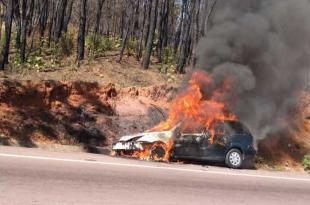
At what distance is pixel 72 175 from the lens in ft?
29.4

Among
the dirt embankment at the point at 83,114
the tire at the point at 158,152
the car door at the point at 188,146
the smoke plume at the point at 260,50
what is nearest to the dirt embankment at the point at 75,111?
the dirt embankment at the point at 83,114

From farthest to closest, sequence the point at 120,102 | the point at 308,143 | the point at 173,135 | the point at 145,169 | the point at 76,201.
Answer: the point at 308,143
the point at 120,102
the point at 173,135
the point at 145,169
the point at 76,201

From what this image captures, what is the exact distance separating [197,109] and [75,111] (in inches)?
Result: 229

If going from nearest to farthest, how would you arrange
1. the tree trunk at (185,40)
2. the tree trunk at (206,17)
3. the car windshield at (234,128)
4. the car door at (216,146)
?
the car door at (216,146)
the car windshield at (234,128)
the tree trunk at (206,17)
the tree trunk at (185,40)

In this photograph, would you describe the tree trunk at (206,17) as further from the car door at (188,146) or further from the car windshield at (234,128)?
the car door at (188,146)

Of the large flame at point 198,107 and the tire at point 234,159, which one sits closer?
the large flame at point 198,107

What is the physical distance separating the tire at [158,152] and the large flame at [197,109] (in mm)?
27

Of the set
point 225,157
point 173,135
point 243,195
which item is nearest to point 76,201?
point 243,195

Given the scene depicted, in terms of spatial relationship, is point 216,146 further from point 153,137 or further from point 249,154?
point 153,137

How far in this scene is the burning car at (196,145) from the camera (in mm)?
13344

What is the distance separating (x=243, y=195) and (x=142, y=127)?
10226 mm

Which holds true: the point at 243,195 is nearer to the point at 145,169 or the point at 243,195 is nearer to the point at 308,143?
the point at 145,169

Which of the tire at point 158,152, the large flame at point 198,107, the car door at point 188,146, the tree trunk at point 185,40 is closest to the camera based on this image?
the tire at point 158,152

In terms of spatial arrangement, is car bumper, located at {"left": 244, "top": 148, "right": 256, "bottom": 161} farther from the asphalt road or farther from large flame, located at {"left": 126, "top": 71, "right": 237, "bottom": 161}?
the asphalt road
